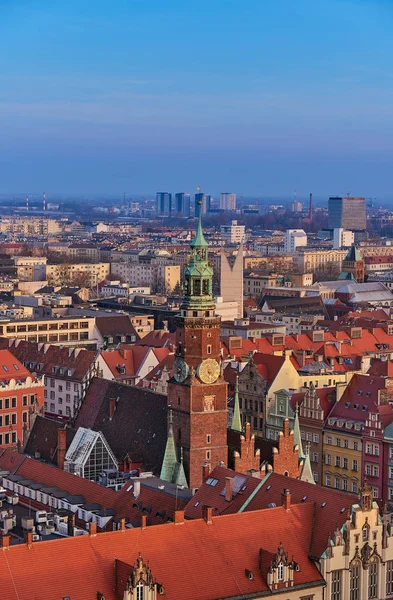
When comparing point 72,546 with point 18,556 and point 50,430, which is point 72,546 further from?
point 50,430

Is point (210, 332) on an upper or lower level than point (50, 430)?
upper

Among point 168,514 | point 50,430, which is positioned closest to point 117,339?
point 50,430

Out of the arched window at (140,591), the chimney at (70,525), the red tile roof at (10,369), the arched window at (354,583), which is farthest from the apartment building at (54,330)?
the arched window at (140,591)

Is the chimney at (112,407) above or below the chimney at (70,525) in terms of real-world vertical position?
above

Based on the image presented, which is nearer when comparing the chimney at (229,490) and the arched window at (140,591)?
the arched window at (140,591)

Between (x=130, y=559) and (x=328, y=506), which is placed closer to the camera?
(x=130, y=559)

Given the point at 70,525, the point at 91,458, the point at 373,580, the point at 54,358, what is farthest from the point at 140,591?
the point at 54,358

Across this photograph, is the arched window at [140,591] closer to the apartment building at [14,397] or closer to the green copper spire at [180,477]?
the green copper spire at [180,477]
